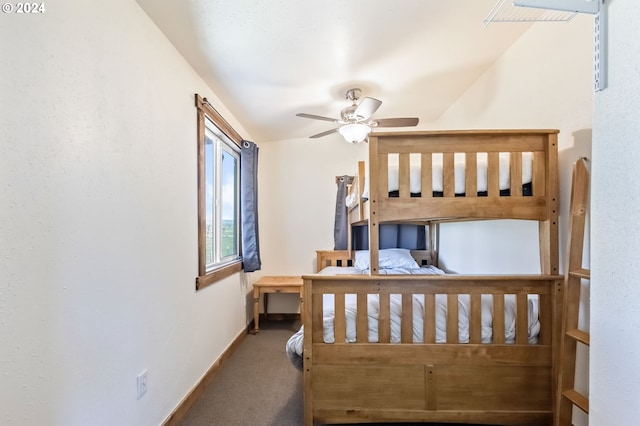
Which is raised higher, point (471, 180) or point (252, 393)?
point (471, 180)

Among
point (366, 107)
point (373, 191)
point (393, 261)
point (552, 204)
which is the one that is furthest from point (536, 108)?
point (393, 261)

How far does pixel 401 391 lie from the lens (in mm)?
1593

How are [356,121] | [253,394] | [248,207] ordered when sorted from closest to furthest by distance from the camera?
[253,394], [356,121], [248,207]

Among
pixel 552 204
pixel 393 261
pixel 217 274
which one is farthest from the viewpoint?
pixel 393 261

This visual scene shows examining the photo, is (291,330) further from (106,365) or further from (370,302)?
(106,365)

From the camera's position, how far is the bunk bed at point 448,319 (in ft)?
5.13

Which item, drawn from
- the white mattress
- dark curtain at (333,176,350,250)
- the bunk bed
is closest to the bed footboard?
the bunk bed

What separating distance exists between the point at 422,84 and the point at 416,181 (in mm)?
1292

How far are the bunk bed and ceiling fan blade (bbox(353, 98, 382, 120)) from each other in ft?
2.11

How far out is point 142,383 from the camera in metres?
1.43

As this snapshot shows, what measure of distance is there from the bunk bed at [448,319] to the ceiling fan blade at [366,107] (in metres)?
0.64

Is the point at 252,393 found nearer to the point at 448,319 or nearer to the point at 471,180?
the point at 448,319

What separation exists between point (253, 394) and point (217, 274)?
89 centimetres

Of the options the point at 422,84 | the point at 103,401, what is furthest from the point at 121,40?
the point at 422,84
